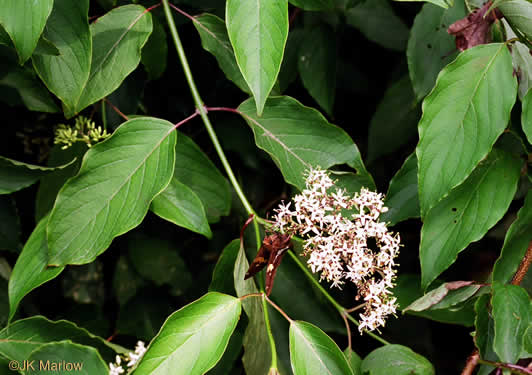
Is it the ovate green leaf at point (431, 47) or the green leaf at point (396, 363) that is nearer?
the green leaf at point (396, 363)

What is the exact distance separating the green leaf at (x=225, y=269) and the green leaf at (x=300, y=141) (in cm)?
18

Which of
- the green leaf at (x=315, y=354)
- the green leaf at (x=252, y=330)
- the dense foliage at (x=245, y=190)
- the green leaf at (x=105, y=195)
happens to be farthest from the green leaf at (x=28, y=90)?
the green leaf at (x=315, y=354)

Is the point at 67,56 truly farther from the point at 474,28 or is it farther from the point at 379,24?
the point at 379,24

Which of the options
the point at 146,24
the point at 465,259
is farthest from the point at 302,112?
the point at 465,259

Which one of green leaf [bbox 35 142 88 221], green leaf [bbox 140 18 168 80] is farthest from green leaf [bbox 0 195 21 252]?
green leaf [bbox 140 18 168 80]

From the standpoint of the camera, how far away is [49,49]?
91cm

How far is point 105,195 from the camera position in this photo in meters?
0.95

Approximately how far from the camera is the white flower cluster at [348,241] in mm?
895

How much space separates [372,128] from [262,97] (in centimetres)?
64

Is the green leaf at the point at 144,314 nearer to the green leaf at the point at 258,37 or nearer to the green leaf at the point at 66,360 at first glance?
the green leaf at the point at 66,360

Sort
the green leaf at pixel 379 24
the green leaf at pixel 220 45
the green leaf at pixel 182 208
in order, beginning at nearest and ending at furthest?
the green leaf at pixel 182 208, the green leaf at pixel 220 45, the green leaf at pixel 379 24

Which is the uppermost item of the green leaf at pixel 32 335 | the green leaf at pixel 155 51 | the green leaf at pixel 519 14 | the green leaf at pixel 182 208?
the green leaf at pixel 519 14

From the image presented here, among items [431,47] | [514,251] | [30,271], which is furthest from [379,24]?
[30,271]

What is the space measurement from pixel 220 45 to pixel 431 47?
444 mm
